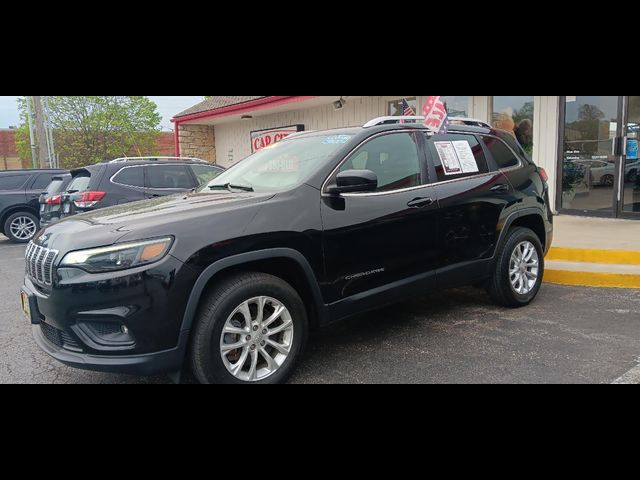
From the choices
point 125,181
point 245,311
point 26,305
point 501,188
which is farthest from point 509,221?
point 125,181

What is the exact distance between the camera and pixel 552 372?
3.51 meters

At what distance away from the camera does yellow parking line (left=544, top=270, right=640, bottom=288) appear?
5.70 meters

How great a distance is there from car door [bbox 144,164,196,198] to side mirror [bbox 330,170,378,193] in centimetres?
544

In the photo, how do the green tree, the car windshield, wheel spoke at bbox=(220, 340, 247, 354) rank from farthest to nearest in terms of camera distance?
the green tree
the car windshield
wheel spoke at bbox=(220, 340, 247, 354)

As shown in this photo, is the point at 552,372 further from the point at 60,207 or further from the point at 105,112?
A: the point at 105,112

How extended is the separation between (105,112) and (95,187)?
25639 millimetres

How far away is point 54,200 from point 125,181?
4.68 feet

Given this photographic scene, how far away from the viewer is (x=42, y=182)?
38.5ft

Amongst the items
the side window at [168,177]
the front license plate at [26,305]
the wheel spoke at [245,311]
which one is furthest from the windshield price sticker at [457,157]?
the side window at [168,177]

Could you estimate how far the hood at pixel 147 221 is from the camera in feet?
9.73

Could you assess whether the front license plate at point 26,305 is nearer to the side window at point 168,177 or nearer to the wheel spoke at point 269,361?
the wheel spoke at point 269,361

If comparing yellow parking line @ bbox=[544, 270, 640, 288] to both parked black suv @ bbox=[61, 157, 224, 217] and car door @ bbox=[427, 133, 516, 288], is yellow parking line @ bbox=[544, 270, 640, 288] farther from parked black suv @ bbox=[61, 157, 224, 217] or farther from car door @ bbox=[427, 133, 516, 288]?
parked black suv @ bbox=[61, 157, 224, 217]

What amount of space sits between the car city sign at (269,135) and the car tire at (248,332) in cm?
1225

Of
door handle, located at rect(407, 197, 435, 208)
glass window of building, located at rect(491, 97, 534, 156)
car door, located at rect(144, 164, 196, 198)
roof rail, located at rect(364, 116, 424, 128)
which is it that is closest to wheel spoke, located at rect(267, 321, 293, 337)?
door handle, located at rect(407, 197, 435, 208)
